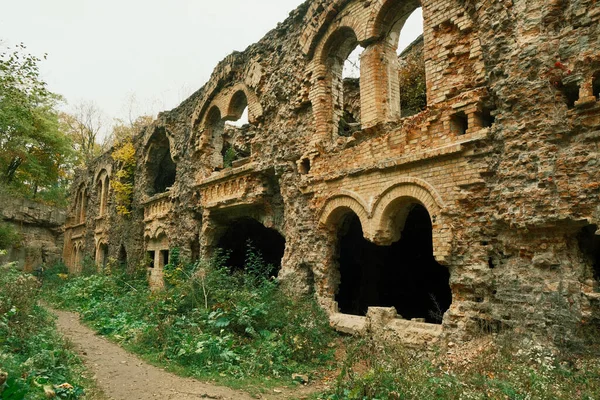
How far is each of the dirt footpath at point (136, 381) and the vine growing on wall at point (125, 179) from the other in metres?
11.0

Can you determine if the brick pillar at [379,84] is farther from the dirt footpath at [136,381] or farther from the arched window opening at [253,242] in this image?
the arched window opening at [253,242]

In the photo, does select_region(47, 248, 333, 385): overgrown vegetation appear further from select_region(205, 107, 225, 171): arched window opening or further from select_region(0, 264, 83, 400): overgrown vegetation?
select_region(205, 107, 225, 171): arched window opening

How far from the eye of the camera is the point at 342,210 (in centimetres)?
812

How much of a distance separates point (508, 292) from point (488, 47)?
3.35m

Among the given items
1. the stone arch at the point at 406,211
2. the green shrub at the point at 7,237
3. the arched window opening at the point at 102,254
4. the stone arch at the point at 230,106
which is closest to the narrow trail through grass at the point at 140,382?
the stone arch at the point at 406,211

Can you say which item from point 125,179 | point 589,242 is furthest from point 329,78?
point 125,179

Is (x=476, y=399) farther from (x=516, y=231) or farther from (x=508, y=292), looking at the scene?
(x=516, y=231)

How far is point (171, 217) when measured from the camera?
46.3ft

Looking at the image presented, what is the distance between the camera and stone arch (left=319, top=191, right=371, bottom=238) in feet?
24.0

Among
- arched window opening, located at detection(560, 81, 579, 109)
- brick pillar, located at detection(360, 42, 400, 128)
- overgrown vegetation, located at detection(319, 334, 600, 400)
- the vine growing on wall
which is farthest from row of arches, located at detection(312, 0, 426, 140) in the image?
the vine growing on wall

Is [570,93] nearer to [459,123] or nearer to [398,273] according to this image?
[459,123]

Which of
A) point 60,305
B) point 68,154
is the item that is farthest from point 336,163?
point 68,154

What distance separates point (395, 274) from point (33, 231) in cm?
2295

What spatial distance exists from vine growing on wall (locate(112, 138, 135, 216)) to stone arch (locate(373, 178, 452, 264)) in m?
13.8
